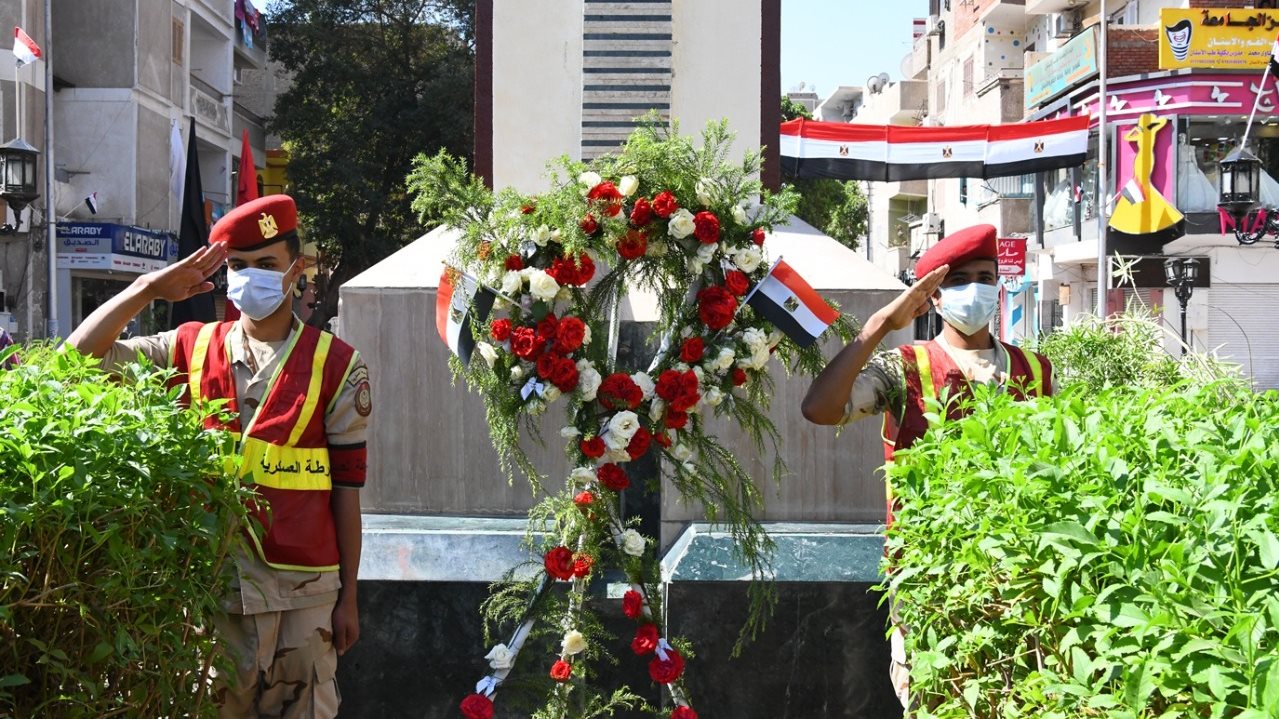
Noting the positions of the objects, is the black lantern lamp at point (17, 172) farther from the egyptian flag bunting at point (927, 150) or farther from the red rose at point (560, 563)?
the red rose at point (560, 563)

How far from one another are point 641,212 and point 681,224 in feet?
0.47

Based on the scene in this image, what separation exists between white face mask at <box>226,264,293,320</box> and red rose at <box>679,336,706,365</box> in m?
1.12

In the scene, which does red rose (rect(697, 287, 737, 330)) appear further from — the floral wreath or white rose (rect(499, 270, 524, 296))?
white rose (rect(499, 270, 524, 296))

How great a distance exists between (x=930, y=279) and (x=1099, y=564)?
198 centimetres

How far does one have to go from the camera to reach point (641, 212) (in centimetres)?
392

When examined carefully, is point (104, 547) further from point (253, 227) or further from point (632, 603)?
point (632, 603)

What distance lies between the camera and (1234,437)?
8.79 feet

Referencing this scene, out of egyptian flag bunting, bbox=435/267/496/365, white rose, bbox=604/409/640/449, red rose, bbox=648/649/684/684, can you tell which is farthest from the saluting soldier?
red rose, bbox=648/649/684/684

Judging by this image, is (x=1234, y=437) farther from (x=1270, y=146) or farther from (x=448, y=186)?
(x=1270, y=146)

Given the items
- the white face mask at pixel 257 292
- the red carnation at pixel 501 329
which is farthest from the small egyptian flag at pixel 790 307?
the white face mask at pixel 257 292

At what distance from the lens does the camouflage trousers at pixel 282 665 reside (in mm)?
3445

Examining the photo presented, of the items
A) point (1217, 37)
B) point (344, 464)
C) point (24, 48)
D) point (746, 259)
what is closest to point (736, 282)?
point (746, 259)

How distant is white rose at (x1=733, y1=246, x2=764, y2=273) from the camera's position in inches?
155

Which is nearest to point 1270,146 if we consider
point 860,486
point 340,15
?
point 340,15
